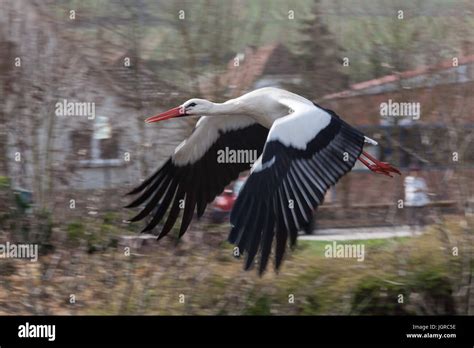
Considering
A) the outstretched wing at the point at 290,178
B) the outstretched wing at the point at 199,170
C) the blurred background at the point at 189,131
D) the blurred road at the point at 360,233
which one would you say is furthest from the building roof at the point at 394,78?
the outstretched wing at the point at 290,178

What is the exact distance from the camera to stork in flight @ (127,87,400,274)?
721cm

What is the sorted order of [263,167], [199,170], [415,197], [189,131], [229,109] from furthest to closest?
[415,197], [189,131], [199,170], [229,109], [263,167]

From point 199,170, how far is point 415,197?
81.4 inches

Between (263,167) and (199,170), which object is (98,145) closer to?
(199,170)

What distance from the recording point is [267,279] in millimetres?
8797

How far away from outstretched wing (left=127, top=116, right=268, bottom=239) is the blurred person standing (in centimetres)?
163

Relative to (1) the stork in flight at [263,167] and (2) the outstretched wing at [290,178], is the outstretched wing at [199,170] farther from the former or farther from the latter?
(2) the outstretched wing at [290,178]

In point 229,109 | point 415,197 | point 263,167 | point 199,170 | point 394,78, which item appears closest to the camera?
point 263,167

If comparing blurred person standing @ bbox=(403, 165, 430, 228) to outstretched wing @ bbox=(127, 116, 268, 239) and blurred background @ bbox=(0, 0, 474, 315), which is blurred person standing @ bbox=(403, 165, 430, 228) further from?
outstretched wing @ bbox=(127, 116, 268, 239)

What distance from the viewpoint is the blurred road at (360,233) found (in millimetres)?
9719

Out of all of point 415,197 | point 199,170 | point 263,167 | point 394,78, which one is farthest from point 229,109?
point 394,78

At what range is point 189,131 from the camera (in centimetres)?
984

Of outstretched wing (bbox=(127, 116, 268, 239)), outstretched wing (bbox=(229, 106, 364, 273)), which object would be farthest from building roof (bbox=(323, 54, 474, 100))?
outstretched wing (bbox=(229, 106, 364, 273))
